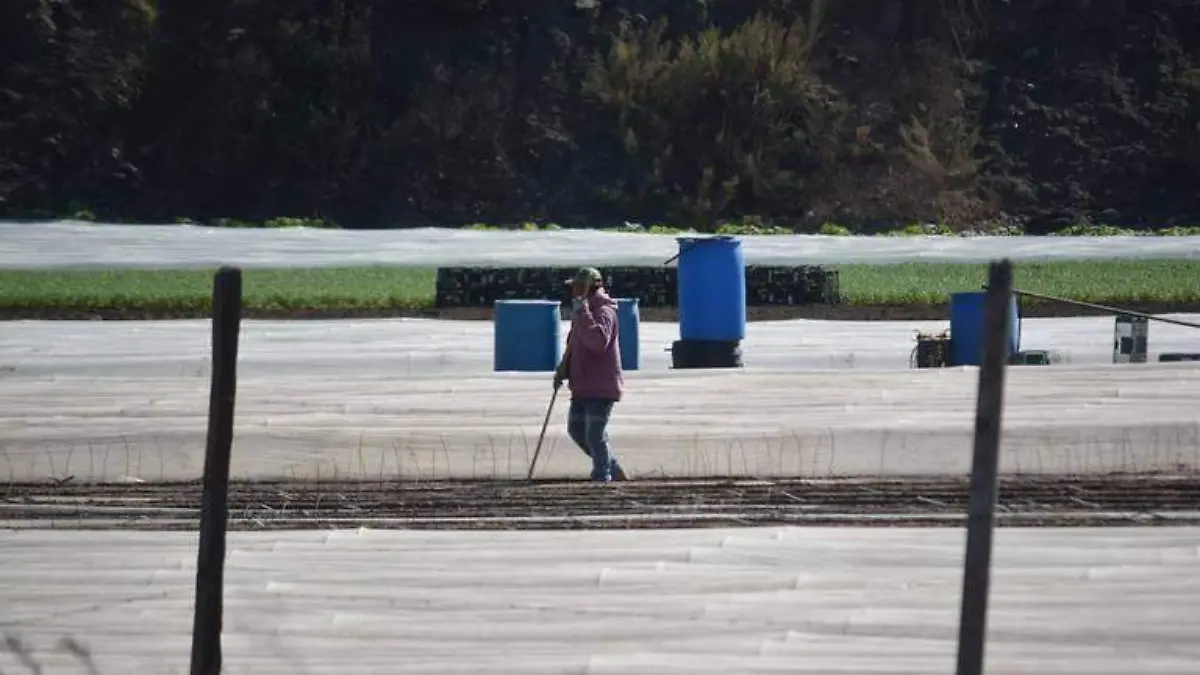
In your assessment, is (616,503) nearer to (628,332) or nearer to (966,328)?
(628,332)

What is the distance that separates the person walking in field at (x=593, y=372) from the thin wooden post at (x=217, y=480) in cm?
→ 526

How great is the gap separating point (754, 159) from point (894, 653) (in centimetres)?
3223

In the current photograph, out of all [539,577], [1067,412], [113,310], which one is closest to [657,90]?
[113,310]

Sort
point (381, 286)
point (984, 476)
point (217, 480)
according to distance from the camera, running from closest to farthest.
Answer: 1. point (984, 476)
2. point (217, 480)
3. point (381, 286)

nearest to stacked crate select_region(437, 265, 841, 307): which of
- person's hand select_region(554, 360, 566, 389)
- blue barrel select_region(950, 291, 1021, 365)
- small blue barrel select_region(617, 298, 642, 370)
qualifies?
small blue barrel select_region(617, 298, 642, 370)

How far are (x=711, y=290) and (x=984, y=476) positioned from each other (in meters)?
11.4

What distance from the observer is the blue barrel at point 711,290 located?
17.0 meters

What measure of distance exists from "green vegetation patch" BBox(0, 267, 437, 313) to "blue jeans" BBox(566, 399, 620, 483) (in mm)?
12227

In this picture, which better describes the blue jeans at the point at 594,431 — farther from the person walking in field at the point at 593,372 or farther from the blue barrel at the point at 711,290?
the blue barrel at the point at 711,290

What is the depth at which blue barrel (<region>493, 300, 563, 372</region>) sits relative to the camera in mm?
16250

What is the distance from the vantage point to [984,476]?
224 inches

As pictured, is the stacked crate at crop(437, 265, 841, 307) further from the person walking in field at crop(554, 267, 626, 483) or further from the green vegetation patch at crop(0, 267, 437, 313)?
the person walking in field at crop(554, 267, 626, 483)

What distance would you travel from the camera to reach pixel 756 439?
12961 millimetres

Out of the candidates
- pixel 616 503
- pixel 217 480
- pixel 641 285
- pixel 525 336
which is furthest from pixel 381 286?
pixel 217 480
